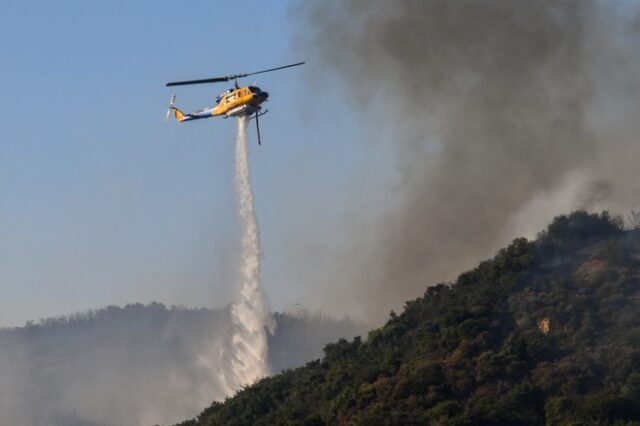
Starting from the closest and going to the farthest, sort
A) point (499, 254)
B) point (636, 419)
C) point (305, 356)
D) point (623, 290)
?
point (636, 419) → point (623, 290) → point (499, 254) → point (305, 356)

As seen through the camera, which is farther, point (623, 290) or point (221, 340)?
point (221, 340)

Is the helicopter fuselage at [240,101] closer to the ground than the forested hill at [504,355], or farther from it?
farther from it

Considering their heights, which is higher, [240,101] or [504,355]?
[240,101]

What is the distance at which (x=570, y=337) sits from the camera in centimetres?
9919

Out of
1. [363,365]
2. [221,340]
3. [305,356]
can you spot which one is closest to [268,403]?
[363,365]

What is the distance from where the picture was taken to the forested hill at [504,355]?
89.9 metres

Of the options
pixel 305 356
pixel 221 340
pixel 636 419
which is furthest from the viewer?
pixel 305 356

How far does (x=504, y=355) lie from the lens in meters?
95.9

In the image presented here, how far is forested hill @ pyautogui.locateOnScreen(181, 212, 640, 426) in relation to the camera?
89.9m

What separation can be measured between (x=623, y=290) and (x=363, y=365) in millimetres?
17810

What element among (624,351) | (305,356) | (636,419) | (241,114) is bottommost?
(636,419)

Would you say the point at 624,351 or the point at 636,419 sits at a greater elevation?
the point at 624,351

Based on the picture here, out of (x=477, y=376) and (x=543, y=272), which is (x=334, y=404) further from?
(x=543, y=272)

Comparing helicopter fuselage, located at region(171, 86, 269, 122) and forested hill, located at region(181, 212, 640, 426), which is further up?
helicopter fuselage, located at region(171, 86, 269, 122)
